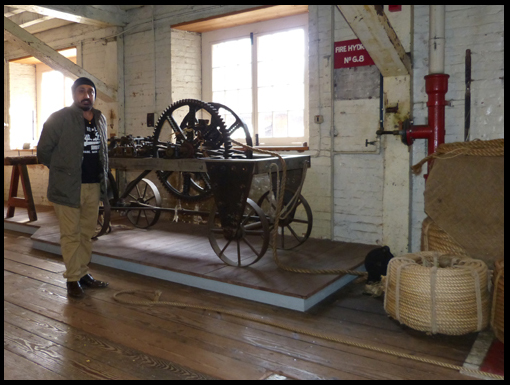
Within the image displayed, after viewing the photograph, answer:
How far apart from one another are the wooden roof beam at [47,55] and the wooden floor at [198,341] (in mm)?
3363

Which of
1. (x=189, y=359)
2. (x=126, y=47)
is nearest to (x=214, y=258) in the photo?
(x=189, y=359)

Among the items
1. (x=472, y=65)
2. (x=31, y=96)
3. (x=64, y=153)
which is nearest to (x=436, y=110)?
(x=472, y=65)

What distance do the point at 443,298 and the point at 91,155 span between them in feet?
8.39

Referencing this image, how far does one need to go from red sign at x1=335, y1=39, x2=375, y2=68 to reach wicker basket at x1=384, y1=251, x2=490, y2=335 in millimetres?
2298

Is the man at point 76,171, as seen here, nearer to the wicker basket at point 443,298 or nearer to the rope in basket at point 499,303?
the wicker basket at point 443,298

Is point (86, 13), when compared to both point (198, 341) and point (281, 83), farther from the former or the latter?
point (198, 341)

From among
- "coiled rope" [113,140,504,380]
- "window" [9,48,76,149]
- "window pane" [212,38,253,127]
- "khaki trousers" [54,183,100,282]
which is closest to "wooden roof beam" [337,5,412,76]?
"coiled rope" [113,140,504,380]

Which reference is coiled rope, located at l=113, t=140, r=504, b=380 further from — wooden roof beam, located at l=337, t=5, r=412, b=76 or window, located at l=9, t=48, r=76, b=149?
window, located at l=9, t=48, r=76, b=149

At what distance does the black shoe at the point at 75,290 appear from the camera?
11.2 feet

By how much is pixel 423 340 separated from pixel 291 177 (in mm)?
2010

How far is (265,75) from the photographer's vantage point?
213 inches

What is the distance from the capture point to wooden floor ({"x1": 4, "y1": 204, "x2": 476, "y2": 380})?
7.70ft

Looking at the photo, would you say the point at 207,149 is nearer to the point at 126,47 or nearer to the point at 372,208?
the point at 372,208

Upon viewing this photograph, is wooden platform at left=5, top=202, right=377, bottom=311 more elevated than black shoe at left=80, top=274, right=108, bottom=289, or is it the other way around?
wooden platform at left=5, top=202, right=377, bottom=311
